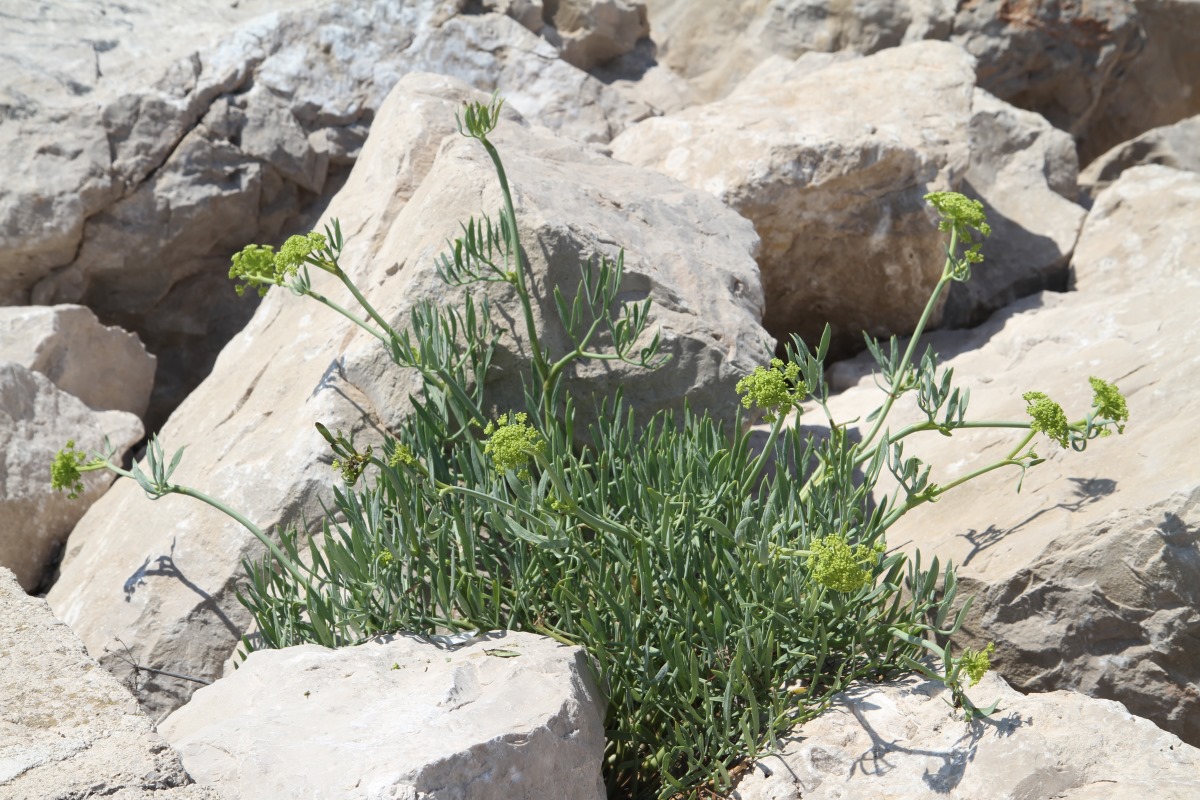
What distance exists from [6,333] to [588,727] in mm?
3120

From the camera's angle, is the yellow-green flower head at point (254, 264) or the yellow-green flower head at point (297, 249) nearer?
the yellow-green flower head at point (297, 249)

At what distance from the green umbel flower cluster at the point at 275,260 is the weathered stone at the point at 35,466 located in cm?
93

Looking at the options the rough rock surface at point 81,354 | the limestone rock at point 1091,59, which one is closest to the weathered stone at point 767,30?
the limestone rock at point 1091,59

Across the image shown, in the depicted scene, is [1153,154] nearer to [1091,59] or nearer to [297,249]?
[1091,59]

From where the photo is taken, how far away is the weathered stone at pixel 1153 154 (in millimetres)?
6395

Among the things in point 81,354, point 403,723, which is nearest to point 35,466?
point 81,354

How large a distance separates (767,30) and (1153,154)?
231cm

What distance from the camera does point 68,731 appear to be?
2105mm

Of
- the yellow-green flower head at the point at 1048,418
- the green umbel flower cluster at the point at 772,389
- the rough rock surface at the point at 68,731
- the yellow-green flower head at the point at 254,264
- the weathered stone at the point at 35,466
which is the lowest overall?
the weathered stone at the point at 35,466

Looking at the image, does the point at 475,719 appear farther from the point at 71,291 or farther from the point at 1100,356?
the point at 71,291

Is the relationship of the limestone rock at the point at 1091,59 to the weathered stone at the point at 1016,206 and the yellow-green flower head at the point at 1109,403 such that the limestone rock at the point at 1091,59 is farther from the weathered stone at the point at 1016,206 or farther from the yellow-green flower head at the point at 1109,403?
the yellow-green flower head at the point at 1109,403


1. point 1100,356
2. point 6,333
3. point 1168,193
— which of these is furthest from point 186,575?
point 1168,193

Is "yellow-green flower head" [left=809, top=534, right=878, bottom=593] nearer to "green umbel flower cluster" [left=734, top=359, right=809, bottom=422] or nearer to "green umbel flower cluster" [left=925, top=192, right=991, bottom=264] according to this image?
"green umbel flower cluster" [left=734, top=359, right=809, bottom=422]

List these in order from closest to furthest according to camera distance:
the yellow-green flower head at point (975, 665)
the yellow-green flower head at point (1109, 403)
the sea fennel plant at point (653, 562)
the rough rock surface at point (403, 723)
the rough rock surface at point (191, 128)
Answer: the rough rock surface at point (403, 723) → the yellow-green flower head at point (975, 665) → the sea fennel plant at point (653, 562) → the yellow-green flower head at point (1109, 403) → the rough rock surface at point (191, 128)
